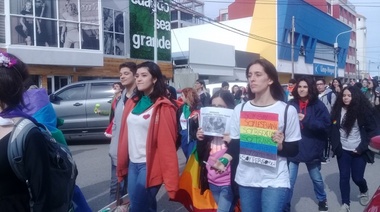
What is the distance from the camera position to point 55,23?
1925cm

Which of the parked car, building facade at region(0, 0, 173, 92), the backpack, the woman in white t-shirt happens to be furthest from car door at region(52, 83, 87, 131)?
the backpack

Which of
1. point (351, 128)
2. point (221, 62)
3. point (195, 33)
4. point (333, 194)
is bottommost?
point (333, 194)

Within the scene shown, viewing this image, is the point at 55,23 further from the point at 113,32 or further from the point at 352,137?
the point at 352,137

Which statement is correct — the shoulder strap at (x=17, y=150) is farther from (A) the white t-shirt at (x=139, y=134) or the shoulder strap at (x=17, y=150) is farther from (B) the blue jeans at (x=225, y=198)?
(B) the blue jeans at (x=225, y=198)

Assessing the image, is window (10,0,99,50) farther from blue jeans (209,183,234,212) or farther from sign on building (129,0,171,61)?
blue jeans (209,183,234,212)

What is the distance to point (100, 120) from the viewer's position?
11.9m

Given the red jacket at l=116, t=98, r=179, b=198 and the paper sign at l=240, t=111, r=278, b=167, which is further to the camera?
the red jacket at l=116, t=98, r=179, b=198

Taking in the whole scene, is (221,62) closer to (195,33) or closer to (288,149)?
(195,33)

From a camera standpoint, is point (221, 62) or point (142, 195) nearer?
point (142, 195)

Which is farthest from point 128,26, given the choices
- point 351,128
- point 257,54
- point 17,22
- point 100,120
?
point 351,128

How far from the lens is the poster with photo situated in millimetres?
4070

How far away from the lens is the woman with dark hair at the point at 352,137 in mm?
5395

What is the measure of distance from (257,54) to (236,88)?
79.5ft

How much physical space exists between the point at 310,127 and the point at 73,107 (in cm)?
830
